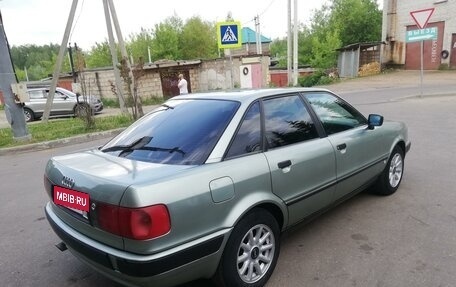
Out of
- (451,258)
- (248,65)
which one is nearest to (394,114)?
(451,258)

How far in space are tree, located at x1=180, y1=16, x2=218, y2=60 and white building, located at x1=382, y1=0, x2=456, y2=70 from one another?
84.4ft

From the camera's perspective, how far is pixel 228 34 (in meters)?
11.3

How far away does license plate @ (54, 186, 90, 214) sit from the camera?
2453 mm

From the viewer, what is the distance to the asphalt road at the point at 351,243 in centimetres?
294

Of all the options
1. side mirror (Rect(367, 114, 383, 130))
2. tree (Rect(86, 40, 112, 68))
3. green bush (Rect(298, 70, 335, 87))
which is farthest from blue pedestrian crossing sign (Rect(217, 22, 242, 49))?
tree (Rect(86, 40, 112, 68))

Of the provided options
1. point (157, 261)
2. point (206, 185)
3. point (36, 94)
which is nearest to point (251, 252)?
Result: point (206, 185)

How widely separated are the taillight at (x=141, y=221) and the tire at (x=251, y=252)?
55cm

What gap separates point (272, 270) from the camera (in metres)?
2.93

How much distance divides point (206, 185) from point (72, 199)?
99cm

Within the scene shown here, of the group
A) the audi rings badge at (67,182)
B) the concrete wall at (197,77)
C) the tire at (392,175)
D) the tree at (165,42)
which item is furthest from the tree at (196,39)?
the audi rings badge at (67,182)

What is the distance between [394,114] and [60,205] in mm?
10031

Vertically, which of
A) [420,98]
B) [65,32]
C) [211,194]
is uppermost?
[65,32]

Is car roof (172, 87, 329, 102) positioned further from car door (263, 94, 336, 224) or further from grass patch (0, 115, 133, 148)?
grass patch (0, 115, 133, 148)

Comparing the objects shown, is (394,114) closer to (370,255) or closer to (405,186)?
(405,186)
